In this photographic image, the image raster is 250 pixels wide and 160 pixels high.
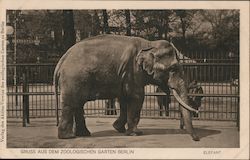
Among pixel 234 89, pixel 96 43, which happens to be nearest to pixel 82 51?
pixel 96 43

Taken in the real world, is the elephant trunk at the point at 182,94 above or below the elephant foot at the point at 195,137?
above

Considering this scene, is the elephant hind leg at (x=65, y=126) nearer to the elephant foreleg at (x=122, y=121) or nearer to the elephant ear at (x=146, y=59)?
the elephant foreleg at (x=122, y=121)

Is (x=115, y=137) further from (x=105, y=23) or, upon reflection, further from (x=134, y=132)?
(x=105, y=23)

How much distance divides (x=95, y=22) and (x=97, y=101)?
46 cm

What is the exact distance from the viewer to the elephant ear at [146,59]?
4422 millimetres

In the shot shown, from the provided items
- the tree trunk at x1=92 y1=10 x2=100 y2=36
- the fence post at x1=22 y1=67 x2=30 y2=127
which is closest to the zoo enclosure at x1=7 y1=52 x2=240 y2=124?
the fence post at x1=22 y1=67 x2=30 y2=127

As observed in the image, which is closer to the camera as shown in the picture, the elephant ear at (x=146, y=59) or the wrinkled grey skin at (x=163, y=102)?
the elephant ear at (x=146, y=59)

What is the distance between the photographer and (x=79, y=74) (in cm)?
438

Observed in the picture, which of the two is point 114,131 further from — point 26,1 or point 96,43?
point 26,1

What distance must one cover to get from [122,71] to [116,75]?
0.11 ft

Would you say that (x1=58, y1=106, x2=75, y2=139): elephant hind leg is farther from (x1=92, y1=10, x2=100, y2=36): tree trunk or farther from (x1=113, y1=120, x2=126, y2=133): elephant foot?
(x1=92, y1=10, x2=100, y2=36): tree trunk

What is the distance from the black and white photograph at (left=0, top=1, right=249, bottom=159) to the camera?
4.41 metres

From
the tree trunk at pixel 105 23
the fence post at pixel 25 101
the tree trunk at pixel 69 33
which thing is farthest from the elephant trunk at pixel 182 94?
the fence post at pixel 25 101

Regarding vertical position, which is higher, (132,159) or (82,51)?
(82,51)
